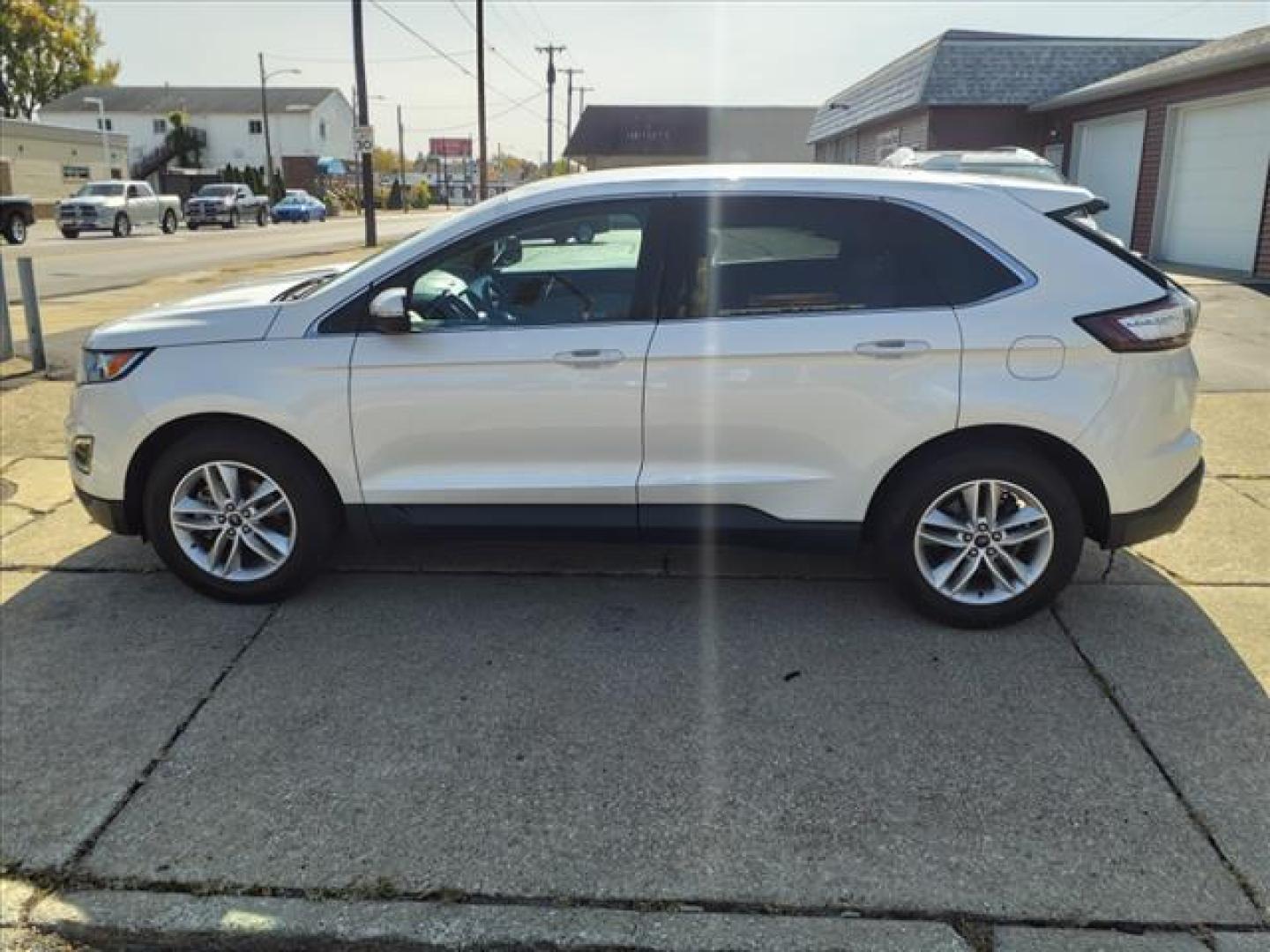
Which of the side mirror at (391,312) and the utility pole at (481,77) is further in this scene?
the utility pole at (481,77)

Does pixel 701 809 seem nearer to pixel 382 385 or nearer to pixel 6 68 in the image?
pixel 382 385

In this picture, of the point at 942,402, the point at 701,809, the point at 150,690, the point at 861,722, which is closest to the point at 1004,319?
the point at 942,402

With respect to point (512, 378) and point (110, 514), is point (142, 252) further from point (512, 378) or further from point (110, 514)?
point (512, 378)

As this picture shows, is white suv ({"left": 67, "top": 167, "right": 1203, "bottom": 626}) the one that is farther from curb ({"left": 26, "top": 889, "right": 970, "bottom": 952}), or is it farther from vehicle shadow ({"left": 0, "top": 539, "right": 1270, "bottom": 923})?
curb ({"left": 26, "top": 889, "right": 970, "bottom": 952})

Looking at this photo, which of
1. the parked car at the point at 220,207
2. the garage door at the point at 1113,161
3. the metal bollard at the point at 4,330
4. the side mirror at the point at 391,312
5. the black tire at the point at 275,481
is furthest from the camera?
the parked car at the point at 220,207

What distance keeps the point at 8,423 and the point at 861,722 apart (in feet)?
21.8

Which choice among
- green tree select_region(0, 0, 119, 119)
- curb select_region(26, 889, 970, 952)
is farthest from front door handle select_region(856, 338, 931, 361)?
green tree select_region(0, 0, 119, 119)

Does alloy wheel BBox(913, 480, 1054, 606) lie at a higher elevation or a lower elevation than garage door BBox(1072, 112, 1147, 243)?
lower

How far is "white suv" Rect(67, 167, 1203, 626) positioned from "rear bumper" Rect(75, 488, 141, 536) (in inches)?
5.3

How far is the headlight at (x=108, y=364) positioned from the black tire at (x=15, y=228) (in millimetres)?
30118

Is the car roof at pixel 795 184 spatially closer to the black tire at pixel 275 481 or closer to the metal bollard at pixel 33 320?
the black tire at pixel 275 481

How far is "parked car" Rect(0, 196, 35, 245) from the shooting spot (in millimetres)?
29141

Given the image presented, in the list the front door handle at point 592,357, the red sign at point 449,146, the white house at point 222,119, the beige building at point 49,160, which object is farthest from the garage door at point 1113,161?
the red sign at point 449,146

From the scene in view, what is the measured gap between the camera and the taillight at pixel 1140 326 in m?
3.83
